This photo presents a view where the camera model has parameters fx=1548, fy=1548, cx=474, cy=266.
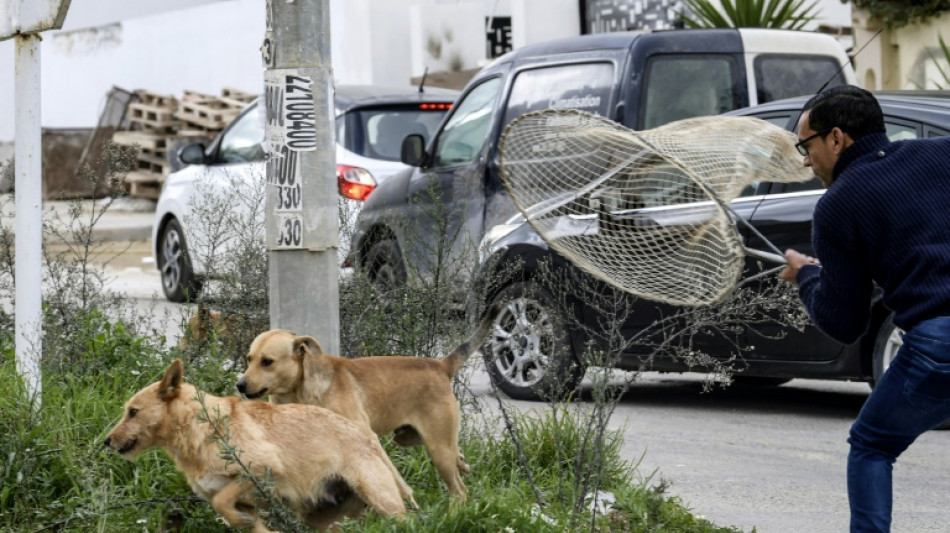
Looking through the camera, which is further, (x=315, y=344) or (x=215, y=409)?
(x=315, y=344)

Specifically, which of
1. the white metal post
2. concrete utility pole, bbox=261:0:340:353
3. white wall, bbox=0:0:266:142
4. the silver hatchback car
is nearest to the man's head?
concrete utility pole, bbox=261:0:340:353

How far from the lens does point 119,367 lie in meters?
7.15

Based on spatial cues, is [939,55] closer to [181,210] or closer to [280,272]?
[181,210]

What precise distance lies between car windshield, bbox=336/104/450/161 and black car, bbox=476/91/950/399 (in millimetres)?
3792

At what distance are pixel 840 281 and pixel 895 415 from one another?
1.60ft

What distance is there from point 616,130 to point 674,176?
1666 millimetres

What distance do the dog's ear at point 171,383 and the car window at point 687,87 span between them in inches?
220

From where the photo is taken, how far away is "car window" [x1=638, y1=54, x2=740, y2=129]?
→ 33.7ft

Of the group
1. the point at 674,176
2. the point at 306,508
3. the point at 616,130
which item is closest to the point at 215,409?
the point at 306,508

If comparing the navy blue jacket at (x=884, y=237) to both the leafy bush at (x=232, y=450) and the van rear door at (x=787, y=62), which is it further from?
the van rear door at (x=787, y=62)

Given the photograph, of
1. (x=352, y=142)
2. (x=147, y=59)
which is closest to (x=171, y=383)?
(x=352, y=142)

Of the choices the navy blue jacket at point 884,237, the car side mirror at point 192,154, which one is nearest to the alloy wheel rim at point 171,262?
the car side mirror at point 192,154

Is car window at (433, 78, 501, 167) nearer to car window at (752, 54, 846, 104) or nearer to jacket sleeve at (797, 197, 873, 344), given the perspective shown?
car window at (752, 54, 846, 104)

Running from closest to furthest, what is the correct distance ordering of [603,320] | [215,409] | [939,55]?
[215,409], [603,320], [939,55]
